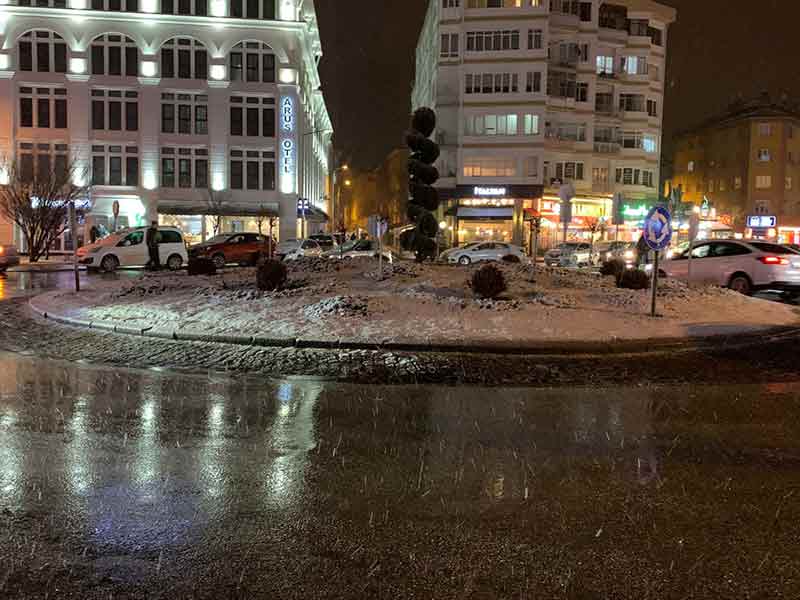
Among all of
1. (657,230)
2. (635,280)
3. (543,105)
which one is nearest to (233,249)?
(635,280)

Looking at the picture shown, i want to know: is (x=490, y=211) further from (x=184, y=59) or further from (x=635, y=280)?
(x=635, y=280)

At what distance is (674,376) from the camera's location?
370 inches

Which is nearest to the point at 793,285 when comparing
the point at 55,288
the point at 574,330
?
the point at 574,330

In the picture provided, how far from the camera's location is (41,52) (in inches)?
1994

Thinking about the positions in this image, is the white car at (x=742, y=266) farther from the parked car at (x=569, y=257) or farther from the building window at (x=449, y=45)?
the building window at (x=449, y=45)

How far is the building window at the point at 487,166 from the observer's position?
5572cm

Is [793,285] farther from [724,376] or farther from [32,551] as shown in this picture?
[32,551]

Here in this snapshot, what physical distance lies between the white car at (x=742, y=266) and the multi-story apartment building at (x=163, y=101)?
3730 centimetres

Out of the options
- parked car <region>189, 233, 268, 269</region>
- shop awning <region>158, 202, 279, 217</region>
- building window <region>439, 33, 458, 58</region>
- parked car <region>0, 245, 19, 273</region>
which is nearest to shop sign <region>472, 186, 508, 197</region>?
building window <region>439, 33, 458, 58</region>

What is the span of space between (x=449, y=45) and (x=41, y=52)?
31194mm

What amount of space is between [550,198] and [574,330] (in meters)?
46.9

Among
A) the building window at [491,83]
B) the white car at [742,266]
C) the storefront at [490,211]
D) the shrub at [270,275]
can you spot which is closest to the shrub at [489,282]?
the shrub at [270,275]

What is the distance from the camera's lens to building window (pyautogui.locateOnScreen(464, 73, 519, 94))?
55156mm

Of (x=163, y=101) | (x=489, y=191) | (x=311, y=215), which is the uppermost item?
(x=163, y=101)
